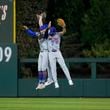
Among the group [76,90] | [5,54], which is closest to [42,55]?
[5,54]

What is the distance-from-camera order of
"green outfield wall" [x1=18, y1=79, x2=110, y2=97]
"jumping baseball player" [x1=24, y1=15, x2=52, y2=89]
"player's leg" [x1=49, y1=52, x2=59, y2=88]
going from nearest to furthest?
"jumping baseball player" [x1=24, y1=15, x2=52, y2=89]
"player's leg" [x1=49, y1=52, x2=59, y2=88]
"green outfield wall" [x1=18, y1=79, x2=110, y2=97]

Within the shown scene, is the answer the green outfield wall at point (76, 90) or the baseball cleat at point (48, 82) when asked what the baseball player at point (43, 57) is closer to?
the baseball cleat at point (48, 82)

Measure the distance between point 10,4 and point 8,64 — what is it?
188 cm

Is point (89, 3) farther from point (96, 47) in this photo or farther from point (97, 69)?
point (97, 69)

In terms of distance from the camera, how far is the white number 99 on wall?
19938 millimetres

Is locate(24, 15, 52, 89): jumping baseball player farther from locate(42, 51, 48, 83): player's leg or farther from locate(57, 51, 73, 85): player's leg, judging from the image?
locate(57, 51, 73, 85): player's leg

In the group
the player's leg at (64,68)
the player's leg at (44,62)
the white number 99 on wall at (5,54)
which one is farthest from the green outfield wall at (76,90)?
the white number 99 on wall at (5,54)

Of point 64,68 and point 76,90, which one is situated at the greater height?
point 64,68

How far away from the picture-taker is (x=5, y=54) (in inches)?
786

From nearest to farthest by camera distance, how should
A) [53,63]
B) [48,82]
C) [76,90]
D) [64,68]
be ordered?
[64,68] → [48,82] → [53,63] → [76,90]

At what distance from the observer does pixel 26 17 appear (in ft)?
91.0

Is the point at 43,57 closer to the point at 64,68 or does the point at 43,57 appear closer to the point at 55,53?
the point at 55,53

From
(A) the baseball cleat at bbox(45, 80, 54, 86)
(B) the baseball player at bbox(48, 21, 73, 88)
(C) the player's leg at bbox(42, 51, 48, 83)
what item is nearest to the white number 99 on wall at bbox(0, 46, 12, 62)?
(C) the player's leg at bbox(42, 51, 48, 83)

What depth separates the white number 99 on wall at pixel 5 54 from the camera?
1994 cm
